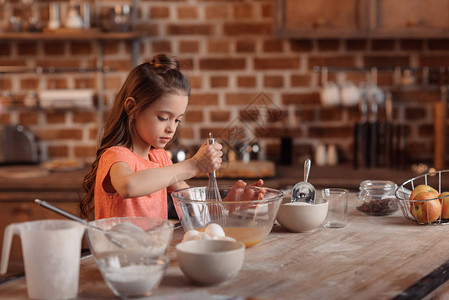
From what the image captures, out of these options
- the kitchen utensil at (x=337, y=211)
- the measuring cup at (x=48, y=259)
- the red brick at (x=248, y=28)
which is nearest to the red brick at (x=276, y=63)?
the red brick at (x=248, y=28)

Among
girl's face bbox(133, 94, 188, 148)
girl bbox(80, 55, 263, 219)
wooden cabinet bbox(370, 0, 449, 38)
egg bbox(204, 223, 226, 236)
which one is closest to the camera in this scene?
egg bbox(204, 223, 226, 236)

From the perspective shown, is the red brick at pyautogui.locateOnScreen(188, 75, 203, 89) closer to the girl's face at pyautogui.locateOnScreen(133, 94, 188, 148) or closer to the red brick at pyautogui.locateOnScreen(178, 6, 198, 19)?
the red brick at pyautogui.locateOnScreen(178, 6, 198, 19)

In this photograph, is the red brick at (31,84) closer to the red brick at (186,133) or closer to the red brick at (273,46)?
the red brick at (186,133)

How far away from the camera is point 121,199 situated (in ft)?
5.49

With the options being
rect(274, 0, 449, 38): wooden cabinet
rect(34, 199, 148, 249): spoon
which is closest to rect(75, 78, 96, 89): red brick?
rect(274, 0, 449, 38): wooden cabinet

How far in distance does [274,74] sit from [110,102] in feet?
3.14

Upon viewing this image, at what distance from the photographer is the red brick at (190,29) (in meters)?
3.43

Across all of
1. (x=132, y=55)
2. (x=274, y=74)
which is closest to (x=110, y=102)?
(x=132, y=55)

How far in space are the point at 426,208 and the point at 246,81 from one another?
Result: 1978 millimetres

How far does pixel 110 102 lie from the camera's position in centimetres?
346

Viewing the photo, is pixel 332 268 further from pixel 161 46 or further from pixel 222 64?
pixel 161 46

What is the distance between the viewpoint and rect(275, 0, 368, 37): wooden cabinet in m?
3.10

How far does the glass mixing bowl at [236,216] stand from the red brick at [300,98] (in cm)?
210

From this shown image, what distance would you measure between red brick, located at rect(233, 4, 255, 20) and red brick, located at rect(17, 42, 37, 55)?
1.20m
